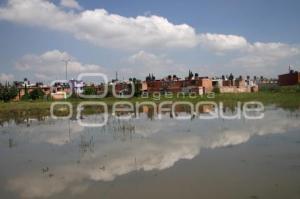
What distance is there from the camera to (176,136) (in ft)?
52.2

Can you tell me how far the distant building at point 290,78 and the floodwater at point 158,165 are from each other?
61404mm

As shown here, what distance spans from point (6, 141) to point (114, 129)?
4942 millimetres

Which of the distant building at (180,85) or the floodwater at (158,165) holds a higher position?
the distant building at (180,85)

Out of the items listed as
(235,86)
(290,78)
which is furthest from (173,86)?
(290,78)

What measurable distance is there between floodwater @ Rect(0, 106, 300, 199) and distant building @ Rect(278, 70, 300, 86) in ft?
201

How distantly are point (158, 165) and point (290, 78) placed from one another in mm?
73356

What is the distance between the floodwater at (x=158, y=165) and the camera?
25.3 ft

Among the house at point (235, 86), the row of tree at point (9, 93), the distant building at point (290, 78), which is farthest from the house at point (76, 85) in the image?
the distant building at point (290, 78)

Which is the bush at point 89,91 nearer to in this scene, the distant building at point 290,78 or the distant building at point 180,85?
the distant building at point 180,85

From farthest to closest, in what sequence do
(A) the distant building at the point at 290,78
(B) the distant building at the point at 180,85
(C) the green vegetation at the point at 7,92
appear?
(A) the distant building at the point at 290,78 → (B) the distant building at the point at 180,85 → (C) the green vegetation at the point at 7,92

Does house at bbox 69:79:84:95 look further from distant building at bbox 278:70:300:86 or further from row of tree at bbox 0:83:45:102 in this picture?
distant building at bbox 278:70:300:86

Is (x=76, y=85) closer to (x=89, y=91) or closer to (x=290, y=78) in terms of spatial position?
(x=89, y=91)

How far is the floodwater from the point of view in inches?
304

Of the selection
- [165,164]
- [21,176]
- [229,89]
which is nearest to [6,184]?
[21,176]
